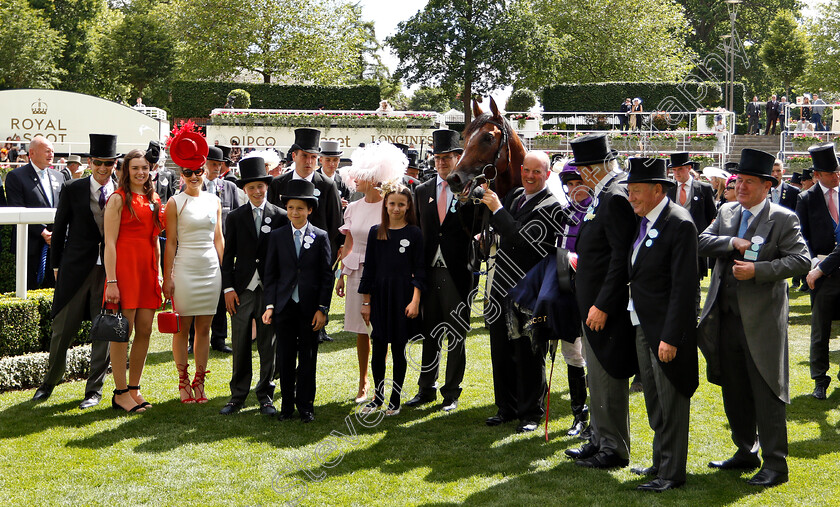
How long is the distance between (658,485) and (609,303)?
1.07m

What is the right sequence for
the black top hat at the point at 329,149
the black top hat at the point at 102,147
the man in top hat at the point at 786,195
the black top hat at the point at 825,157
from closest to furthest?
the black top hat at the point at 102,147, the black top hat at the point at 825,157, the black top hat at the point at 329,149, the man in top hat at the point at 786,195

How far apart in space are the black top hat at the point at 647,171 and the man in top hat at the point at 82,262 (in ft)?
13.4

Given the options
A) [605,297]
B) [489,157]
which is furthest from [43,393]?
[605,297]

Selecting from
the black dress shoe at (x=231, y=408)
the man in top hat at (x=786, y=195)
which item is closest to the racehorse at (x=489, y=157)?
the black dress shoe at (x=231, y=408)

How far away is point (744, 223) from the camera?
515 cm

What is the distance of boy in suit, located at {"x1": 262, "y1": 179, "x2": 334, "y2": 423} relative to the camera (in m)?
6.31

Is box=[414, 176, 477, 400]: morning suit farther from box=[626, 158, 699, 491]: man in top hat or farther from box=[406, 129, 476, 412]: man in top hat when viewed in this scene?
box=[626, 158, 699, 491]: man in top hat

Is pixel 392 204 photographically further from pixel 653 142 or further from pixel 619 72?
pixel 619 72

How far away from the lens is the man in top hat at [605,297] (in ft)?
16.3

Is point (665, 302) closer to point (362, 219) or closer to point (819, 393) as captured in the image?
point (362, 219)

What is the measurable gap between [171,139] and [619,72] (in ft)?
149

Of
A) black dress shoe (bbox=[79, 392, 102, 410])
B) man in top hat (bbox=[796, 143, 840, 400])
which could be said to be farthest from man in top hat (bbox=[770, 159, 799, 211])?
black dress shoe (bbox=[79, 392, 102, 410])

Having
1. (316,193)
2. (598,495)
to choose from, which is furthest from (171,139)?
(598,495)

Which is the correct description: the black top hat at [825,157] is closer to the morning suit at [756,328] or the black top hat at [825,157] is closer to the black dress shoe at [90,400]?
the morning suit at [756,328]
